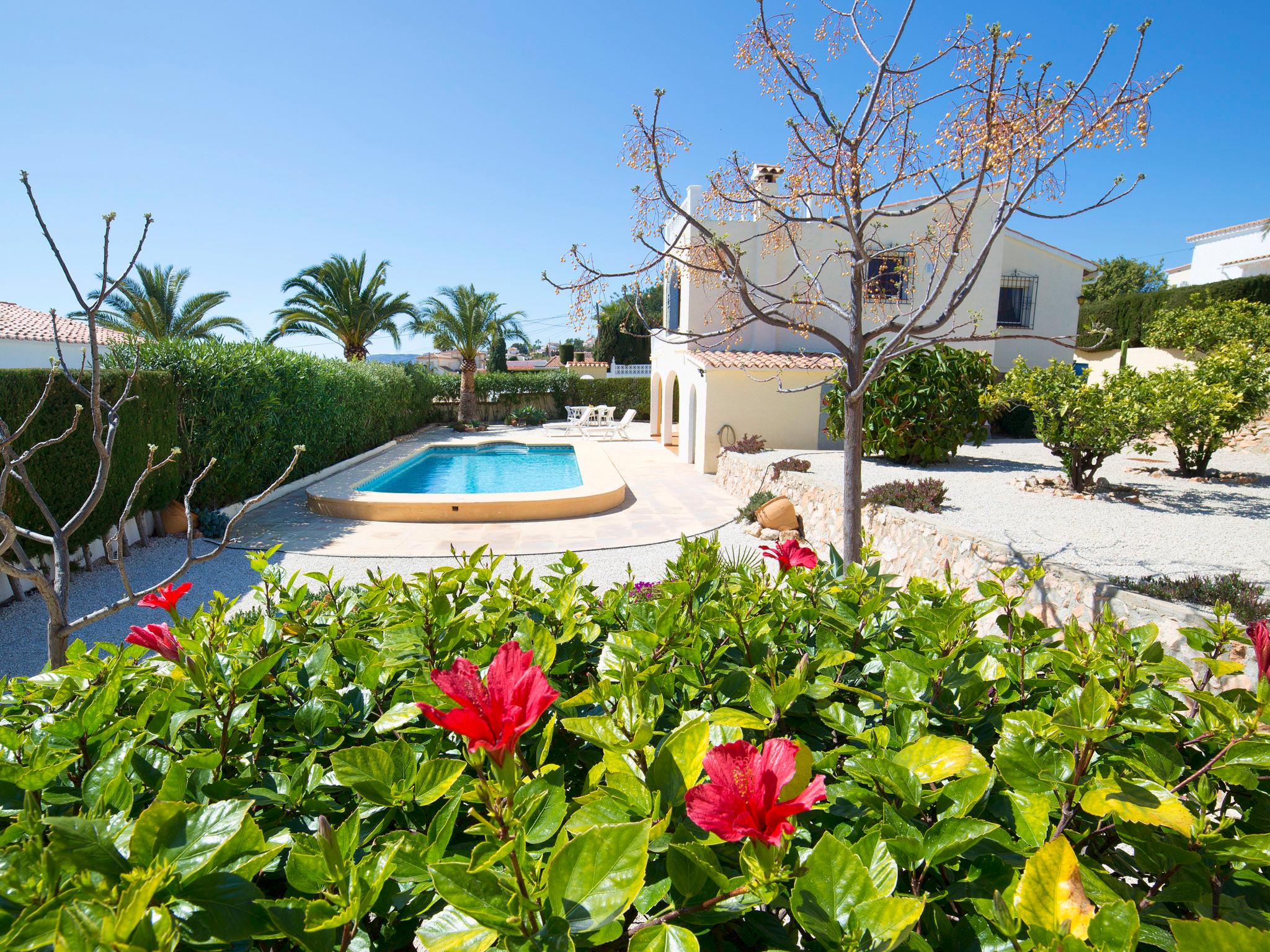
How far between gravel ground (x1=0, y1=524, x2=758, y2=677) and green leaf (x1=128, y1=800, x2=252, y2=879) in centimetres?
504

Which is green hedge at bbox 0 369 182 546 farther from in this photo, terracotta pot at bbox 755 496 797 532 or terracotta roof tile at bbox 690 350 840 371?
terracotta roof tile at bbox 690 350 840 371

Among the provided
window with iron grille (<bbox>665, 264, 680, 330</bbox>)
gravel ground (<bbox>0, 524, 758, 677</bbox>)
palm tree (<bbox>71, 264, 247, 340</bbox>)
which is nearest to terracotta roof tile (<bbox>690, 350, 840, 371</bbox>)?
window with iron grille (<bbox>665, 264, 680, 330</bbox>)

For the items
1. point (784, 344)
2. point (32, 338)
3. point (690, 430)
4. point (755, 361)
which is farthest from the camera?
Result: point (32, 338)

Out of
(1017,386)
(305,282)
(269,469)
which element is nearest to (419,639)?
(1017,386)

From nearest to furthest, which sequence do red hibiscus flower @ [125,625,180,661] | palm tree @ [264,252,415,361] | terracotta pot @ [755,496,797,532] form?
red hibiscus flower @ [125,625,180,661] → terracotta pot @ [755,496,797,532] → palm tree @ [264,252,415,361]

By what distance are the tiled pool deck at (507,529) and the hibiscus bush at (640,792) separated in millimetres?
6198

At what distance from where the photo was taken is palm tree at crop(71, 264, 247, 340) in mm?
22875

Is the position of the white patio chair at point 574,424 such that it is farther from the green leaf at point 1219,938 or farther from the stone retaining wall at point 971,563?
the green leaf at point 1219,938

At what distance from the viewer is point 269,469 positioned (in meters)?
12.6

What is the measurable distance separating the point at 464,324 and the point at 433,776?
2882cm

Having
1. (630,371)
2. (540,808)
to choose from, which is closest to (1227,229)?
(630,371)

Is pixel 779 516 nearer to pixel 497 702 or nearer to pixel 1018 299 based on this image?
pixel 497 702

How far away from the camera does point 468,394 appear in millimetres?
29047

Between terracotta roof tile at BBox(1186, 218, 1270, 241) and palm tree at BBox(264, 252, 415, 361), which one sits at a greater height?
terracotta roof tile at BBox(1186, 218, 1270, 241)
